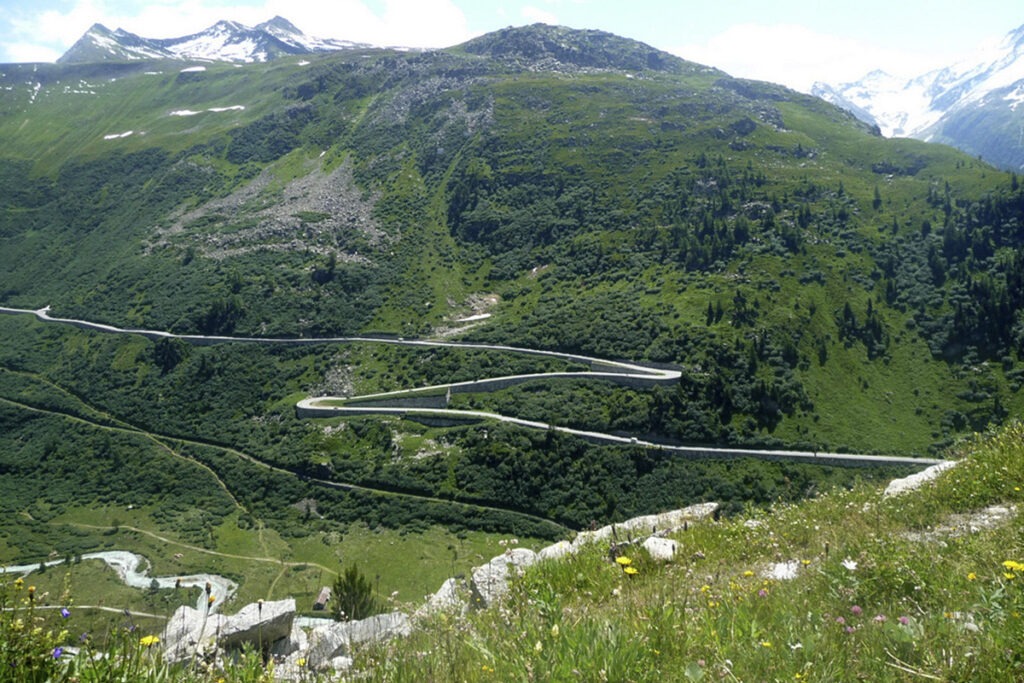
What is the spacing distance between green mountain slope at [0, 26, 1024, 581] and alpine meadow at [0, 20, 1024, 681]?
2.04ft

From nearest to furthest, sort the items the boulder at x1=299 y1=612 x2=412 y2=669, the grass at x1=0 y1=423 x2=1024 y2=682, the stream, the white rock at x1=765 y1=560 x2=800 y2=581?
1. the grass at x1=0 y1=423 x2=1024 y2=682
2. the white rock at x1=765 y1=560 x2=800 y2=581
3. the boulder at x1=299 y1=612 x2=412 y2=669
4. the stream

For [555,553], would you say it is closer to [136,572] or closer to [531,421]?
[136,572]

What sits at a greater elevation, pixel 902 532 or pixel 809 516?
pixel 902 532

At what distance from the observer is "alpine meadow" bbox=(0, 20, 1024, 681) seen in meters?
9.10

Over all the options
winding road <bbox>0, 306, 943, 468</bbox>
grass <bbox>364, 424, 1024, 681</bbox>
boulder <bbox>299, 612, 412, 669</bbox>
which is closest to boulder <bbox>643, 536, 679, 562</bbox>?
grass <bbox>364, 424, 1024, 681</bbox>

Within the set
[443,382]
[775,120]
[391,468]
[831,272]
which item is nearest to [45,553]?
[391,468]

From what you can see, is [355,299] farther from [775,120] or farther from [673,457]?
[775,120]

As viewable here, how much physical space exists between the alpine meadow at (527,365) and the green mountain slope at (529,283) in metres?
0.62

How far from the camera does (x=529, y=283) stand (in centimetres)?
11594

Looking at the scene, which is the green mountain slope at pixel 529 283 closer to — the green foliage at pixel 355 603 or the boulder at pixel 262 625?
the green foliage at pixel 355 603

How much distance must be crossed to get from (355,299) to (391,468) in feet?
177

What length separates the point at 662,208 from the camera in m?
123

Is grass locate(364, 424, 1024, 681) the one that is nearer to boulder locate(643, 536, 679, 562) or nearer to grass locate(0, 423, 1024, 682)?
grass locate(0, 423, 1024, 682)

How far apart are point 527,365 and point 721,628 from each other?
83124 millimetres
